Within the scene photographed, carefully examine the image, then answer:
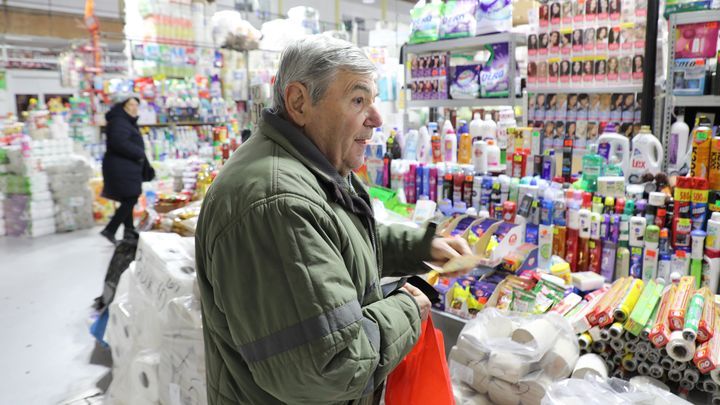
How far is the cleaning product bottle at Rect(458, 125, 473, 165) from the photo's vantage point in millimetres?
3486

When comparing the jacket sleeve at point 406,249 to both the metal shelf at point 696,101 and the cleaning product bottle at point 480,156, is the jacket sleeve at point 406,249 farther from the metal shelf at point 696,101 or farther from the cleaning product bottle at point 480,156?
the metal shelf at point 696,101

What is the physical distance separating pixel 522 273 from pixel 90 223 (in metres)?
6.77

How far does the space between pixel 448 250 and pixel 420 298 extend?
26cm

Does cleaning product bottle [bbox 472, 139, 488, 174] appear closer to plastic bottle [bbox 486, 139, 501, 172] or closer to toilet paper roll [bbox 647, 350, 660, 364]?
plastic bottle [bbox 486, 139, 501, 172]

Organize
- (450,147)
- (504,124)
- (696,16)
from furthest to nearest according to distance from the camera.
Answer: (504,124) → (450,147) → (696,16)

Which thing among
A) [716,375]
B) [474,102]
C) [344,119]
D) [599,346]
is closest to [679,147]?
[474,102]

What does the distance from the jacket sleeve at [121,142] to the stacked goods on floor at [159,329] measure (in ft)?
10.1

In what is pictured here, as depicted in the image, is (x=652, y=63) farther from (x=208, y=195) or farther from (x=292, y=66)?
(x=208, y=195)

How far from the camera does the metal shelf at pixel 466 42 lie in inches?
153

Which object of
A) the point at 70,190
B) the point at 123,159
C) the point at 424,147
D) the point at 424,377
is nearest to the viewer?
the point at 424,377

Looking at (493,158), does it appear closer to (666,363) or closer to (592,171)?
(592,171)

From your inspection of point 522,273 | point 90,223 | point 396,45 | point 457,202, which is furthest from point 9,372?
point 396,45

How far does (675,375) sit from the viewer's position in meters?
1.79

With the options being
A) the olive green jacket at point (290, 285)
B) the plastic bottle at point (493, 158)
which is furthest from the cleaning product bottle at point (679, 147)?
the olive green jacket at point (290, 285)
